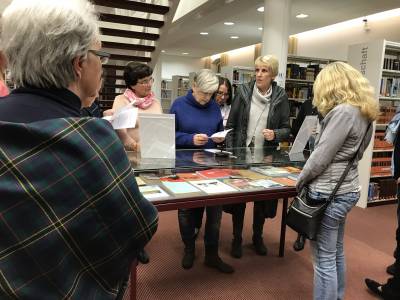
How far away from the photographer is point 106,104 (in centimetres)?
755

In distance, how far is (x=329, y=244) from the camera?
181 cm

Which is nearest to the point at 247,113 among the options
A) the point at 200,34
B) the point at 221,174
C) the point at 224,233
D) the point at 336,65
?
the point at 221,174

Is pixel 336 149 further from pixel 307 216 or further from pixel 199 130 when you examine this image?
pixel 199 130

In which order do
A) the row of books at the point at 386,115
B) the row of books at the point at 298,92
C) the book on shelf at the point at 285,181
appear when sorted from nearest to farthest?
the book on shelf at the point at 285,181 < the row of books at the point at 386,115 < the row of books at the point at 298,92

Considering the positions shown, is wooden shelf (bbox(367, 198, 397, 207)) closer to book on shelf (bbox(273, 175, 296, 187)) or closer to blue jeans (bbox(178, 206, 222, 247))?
blue jeans (bbox(178, 206, 222, 247))

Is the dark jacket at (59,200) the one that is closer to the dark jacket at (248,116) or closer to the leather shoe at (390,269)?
the dark jacket at (248,116)

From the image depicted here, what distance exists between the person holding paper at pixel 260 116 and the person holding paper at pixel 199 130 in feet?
0.75

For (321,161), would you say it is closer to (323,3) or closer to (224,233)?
(224,233)

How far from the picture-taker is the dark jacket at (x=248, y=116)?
2783 mm

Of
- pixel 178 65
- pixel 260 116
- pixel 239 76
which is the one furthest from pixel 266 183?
pixel 178 65

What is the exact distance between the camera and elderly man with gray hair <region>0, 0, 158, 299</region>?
70 centimetres

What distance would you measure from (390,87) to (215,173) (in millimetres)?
3889

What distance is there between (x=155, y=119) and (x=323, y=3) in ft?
17.1

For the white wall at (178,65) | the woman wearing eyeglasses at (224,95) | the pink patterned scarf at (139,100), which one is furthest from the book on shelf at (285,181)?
the white wall at (178,65)
